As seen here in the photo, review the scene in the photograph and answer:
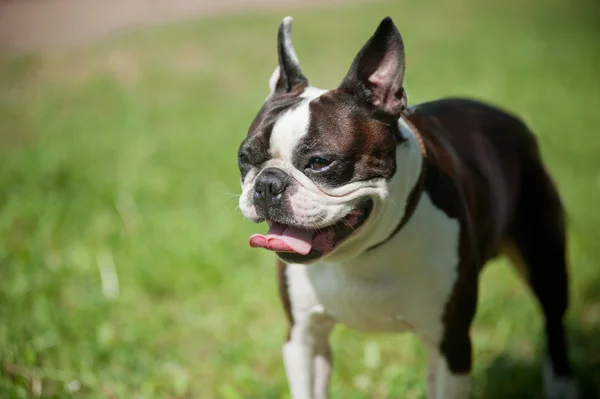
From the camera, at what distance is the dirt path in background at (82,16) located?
8.67m

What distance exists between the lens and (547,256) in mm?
3447

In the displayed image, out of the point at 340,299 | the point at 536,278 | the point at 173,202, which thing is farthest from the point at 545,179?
the point at 173,202

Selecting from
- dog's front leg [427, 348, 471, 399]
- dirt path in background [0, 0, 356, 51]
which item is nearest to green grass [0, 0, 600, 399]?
dirt path in background [0, 0, 356, 51]

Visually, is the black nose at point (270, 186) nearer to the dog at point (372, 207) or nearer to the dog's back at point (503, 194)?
the dog at point (372, 207)

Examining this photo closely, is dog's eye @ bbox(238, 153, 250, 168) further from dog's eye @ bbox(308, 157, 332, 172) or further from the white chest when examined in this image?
the white chest

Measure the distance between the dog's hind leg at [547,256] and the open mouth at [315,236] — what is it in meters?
1.24

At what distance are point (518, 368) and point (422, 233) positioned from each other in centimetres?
163

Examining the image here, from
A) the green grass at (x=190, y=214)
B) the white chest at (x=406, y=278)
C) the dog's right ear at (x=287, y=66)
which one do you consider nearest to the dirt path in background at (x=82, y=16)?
the green grass at (x=190, y=214)

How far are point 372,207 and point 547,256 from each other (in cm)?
139

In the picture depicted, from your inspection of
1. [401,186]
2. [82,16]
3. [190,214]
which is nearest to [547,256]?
[401,186]

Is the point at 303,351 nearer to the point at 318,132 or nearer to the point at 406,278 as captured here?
the point at 406,278

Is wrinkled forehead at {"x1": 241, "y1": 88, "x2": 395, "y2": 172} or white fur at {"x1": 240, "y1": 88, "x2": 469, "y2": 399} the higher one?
wrinkled forehead at {"x1": 241, "y1": 88, "x2": 395, "y2": 172}

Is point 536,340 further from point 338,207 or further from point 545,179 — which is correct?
point 338,207

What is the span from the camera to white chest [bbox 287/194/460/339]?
8.46 ft
